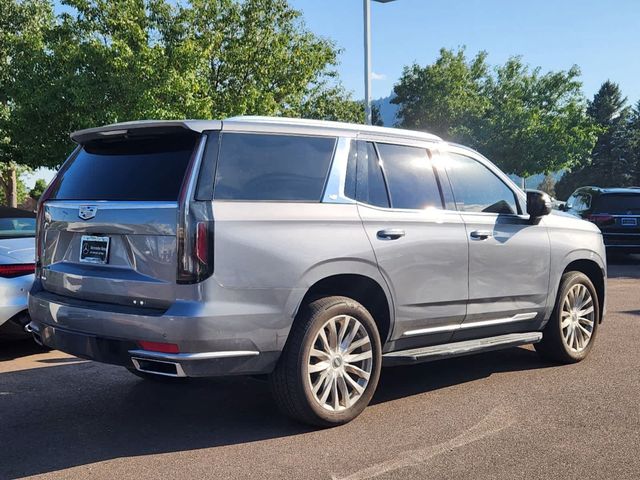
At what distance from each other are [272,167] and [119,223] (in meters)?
0.96

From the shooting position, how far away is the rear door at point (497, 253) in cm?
504

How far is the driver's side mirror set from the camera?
17.7 ft

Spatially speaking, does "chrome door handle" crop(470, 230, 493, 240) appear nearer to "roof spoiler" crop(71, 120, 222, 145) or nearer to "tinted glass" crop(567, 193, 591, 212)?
"roof spoiler" crop(71, 120, 222, 145)

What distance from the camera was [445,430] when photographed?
4.14 meters

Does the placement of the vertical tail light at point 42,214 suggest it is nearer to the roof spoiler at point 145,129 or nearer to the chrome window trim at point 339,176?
the roof spoiler at point 145,129

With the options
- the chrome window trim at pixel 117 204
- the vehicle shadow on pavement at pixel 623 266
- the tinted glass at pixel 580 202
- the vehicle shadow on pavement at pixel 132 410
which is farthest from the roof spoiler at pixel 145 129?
the tinted glass at pixel 580 202

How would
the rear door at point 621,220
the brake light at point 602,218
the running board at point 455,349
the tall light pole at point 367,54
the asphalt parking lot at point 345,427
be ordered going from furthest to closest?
the brake light at point 602,218, the rear door at point 621,220, the tall light pole at point 367,54, the running board at point 455,349, the asphalt parking lot at point 345,427

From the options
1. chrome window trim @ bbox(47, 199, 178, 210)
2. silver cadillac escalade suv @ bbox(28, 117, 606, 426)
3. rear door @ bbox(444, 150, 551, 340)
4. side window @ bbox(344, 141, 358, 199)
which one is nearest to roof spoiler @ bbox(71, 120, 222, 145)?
silver cadillac escalade suv @ bbox(28, 117, 606, 426)

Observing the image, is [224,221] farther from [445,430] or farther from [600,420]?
[600,420]

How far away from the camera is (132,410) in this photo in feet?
15.3

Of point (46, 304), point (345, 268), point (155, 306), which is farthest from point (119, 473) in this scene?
point (345, 268)

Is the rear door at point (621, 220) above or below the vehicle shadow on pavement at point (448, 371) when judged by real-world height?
above

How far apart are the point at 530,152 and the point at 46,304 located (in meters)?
36.8

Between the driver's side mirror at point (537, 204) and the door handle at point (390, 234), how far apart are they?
1492 millimetres
